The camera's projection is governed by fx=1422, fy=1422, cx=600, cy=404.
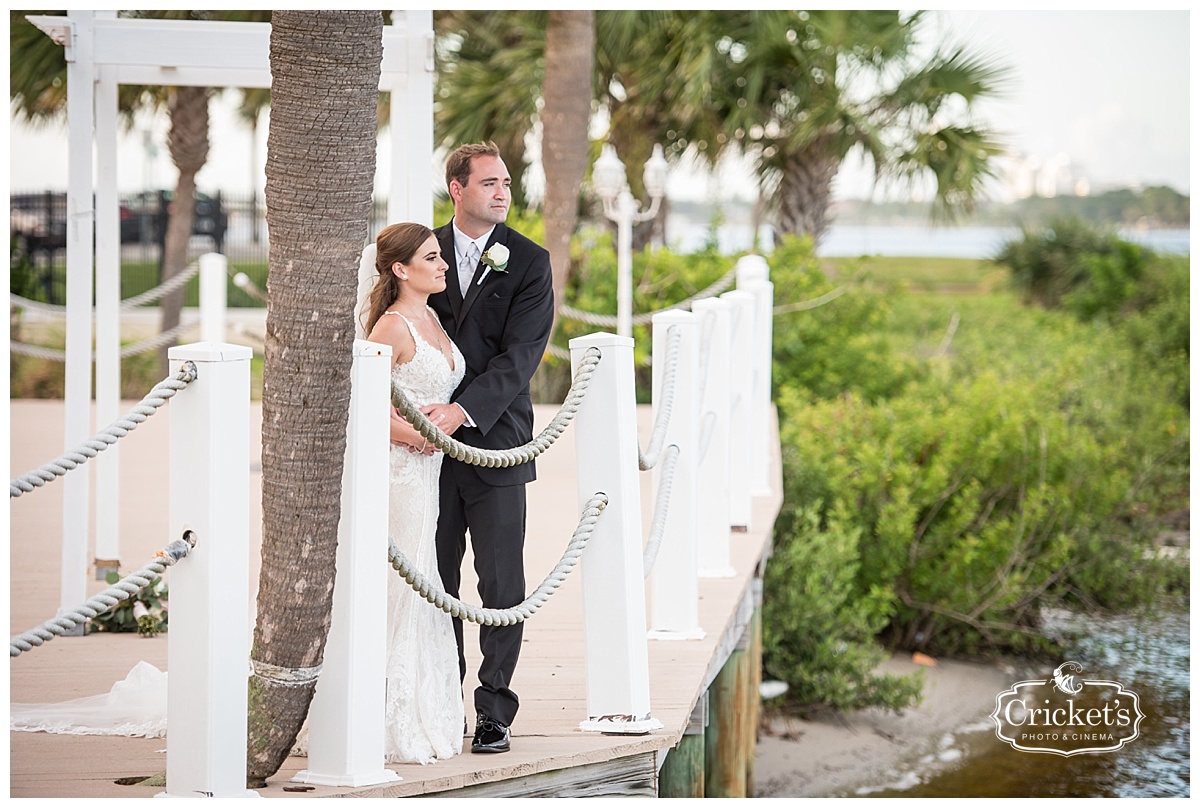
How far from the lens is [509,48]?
15.6 m

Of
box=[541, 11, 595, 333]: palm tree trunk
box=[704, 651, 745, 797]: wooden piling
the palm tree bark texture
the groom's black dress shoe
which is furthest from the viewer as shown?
box=[541, 11, 595, 333]: palm tree trunk

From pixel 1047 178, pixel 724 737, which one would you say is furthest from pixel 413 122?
pixel 1047 178

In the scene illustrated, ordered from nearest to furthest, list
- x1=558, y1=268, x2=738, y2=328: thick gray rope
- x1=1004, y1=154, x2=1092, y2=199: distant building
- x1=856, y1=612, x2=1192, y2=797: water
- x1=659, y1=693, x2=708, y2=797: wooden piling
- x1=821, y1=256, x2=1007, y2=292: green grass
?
x1=659, y1=693, x2=708, y2=797: wooden piling, x1=856, y1=612, x2=1192, y2=797: water, x1=558, y1=268, x2=738, y2=328: thick gray rope, x1=1004, y1=154, x2=1092, y2=199: distant building, x1=821, y1=256, x2=1007, y2=292: green grass

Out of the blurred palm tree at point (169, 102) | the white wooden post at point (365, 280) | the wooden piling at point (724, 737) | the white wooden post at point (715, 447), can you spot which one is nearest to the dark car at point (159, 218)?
the blurred palm tree at point (169, 102)

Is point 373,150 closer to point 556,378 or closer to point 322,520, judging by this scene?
point 322,520

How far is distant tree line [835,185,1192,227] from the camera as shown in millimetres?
25219

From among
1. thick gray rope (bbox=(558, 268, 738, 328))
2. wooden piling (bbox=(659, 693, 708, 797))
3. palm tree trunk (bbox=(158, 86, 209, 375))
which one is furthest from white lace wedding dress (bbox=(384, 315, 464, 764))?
palm tree trunk (bbox=(158, 86, 209, 375))

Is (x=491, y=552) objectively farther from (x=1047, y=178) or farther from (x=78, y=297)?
(x=1047, y=178)

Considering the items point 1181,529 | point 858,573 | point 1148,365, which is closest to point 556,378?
point 858,573

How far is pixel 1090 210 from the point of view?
29547mm

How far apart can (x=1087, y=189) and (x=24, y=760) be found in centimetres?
2947

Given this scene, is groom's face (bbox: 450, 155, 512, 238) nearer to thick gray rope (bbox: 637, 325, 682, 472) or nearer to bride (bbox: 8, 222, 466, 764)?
bride (bbox: 8, 222, 466, 764)

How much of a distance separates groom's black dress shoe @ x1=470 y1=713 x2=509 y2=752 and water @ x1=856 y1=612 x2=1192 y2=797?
4909 mm
